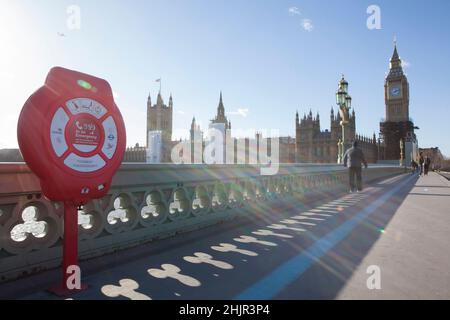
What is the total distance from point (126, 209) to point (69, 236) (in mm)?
1476

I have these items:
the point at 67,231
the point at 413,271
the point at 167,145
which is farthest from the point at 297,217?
the point at 167,145

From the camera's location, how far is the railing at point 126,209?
3.21 metres

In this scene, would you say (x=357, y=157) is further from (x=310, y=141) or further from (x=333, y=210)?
(x=310, y=141)

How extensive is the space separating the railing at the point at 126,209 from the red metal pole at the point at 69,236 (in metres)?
0.58

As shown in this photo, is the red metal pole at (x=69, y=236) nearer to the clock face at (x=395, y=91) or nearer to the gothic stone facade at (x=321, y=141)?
the gothic stone facade at (x=321, y=141)

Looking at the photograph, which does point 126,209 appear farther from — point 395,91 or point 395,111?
point 395,91

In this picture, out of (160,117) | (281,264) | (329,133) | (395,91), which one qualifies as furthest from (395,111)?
(281,264)

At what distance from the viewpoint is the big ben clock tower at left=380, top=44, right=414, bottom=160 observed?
103 m

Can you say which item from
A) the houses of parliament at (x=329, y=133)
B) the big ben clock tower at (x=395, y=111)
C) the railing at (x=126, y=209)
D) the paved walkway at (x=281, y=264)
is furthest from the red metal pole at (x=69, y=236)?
the big ben clock tower at (x=395, y=111)

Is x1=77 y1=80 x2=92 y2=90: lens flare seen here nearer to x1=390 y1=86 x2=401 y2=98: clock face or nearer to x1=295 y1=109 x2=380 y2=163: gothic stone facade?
x1=295 y1=109 x2=380 y2=163: gothic stone facade

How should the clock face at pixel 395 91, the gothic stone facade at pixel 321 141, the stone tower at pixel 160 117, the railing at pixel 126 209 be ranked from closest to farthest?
the railing at pixel 126 209, the gothic stone facade at pixel 321 141, the clock face at pixel 395 91, the stone tower at pixel 160 117

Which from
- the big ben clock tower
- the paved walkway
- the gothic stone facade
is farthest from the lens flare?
the big ben clock tower

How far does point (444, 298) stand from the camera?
2838mm

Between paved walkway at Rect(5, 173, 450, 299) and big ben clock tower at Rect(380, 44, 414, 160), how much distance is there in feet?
353
